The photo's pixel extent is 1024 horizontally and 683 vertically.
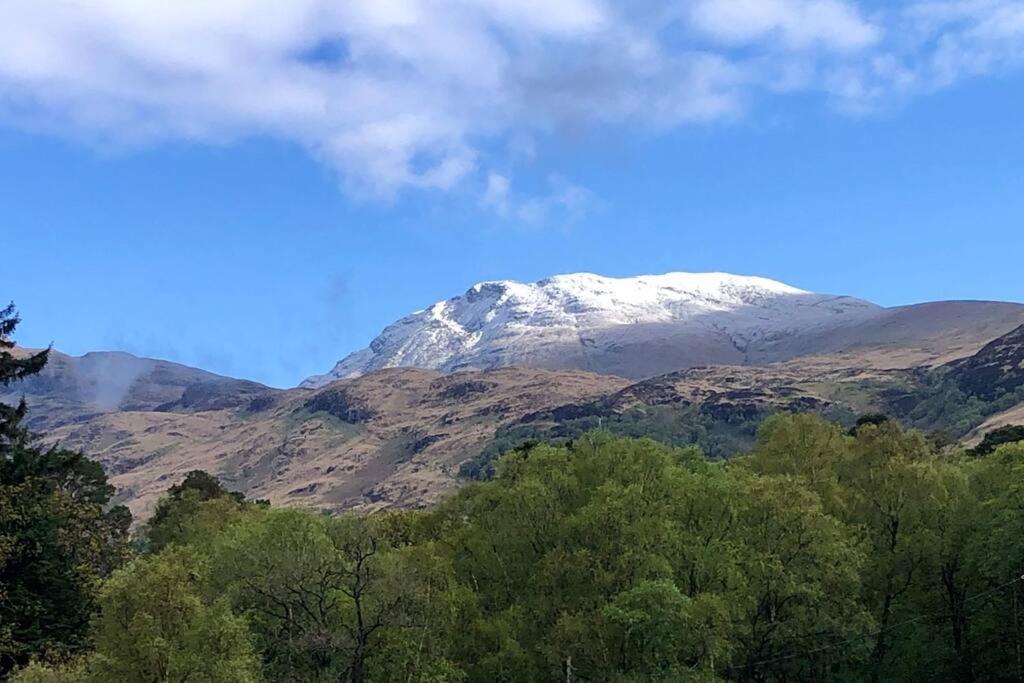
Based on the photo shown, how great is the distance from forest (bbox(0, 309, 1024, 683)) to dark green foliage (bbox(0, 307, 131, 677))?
19cm

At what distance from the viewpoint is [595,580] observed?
53.5 m

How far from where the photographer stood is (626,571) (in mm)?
53312

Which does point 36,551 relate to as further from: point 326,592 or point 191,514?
point 191,514

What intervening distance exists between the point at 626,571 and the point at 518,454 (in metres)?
15.4

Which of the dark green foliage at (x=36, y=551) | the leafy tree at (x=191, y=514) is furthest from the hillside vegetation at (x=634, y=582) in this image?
the leafy tree at (x=191, y=514)

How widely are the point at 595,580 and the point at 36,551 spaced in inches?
1315

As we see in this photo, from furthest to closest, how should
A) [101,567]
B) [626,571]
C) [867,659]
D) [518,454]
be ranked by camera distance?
[101,567] → [518,454] → [867,659] → [626,571]

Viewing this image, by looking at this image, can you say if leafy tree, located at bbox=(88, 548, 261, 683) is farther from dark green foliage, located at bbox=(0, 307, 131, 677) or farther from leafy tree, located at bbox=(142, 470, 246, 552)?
leafy tree, located at bbox=(142, 470, 246, 552)

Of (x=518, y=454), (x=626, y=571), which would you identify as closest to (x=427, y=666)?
(x=626, y=571)

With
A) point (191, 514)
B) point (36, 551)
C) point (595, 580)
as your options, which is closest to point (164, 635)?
point (36, 551)

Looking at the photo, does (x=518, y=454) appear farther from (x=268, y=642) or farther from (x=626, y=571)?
(x=268, y=642)

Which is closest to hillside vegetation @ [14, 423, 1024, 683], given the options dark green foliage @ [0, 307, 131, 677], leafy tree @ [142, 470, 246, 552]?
dark green foliage @ [0, 307, 131, 677]

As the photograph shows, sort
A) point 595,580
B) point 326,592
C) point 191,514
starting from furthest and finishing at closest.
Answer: point 191,514 → point 326,592 → point 595,580

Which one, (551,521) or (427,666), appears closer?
(427,666)
